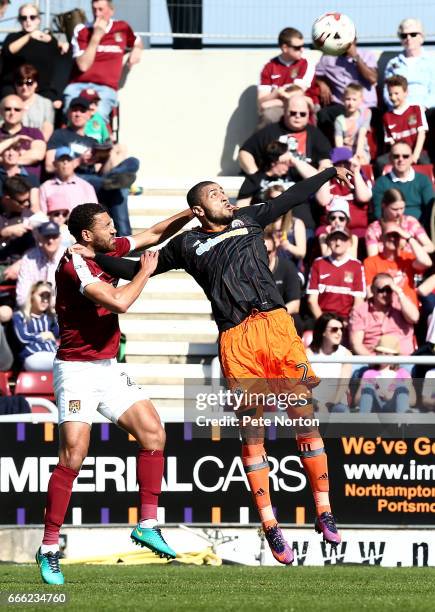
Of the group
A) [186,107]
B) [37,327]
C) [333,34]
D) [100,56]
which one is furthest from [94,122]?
[333,34]

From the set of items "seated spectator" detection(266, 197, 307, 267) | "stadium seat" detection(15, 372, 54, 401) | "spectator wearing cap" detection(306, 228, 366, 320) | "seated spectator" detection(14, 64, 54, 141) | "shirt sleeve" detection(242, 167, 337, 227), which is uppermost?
"seated spectator" detection(14, 64, 54, 141)

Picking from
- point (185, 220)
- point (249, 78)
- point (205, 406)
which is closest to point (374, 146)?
point (249, 78)

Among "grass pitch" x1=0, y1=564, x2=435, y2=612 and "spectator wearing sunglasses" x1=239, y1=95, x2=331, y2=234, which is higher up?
"spectator wearing sunglasses" x1=239, y1=95, x2=331, y2=234

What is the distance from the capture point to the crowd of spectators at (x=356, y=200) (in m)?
14.1

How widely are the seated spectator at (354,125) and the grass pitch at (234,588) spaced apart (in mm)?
6394

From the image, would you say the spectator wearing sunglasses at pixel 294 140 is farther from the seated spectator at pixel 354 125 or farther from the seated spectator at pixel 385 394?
the seated spectator at pixel 385 394

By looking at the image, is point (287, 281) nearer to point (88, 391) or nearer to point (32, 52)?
point (32, 52)

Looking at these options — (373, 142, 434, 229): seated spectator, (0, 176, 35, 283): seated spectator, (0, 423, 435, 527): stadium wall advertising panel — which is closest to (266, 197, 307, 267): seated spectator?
(373, 142, 434, 229): seated spectator

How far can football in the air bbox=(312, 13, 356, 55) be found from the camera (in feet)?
43.3

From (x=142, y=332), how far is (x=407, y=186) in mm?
3595

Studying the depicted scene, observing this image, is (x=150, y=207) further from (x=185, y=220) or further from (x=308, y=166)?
(x=185, y=220)

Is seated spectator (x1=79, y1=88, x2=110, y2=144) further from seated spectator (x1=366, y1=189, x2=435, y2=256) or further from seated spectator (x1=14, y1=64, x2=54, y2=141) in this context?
seated spectator (x1=366, y1=189, x2=435, y2=256)

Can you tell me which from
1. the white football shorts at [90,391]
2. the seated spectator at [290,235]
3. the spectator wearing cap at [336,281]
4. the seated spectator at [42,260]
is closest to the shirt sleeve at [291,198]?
the white football shorts at [90,391]

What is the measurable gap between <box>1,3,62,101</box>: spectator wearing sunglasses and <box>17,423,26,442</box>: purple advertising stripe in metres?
5.94
